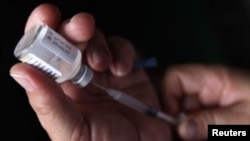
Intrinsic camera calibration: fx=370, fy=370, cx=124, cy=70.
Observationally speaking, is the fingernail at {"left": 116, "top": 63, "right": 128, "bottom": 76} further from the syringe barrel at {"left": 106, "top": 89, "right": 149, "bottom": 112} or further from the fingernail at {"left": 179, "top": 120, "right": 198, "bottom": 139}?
the fingernail at {"left": 179, "top": 120, "right": 198, "bottom": 139}

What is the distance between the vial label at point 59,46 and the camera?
0.78m

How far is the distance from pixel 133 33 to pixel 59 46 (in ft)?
2.10

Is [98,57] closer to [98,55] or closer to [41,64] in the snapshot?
[98,55]

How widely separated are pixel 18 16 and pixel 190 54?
71cm

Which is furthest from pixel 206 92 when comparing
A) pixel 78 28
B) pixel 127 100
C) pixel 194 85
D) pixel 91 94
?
pixel 78 28

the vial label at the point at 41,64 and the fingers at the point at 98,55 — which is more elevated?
the fingers at the point at 98,55

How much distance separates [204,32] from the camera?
1.54m

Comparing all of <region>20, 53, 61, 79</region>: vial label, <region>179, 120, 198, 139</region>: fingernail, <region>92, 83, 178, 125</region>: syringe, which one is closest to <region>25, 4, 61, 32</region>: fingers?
<region>20, 53, 61, 79</region>: vial label

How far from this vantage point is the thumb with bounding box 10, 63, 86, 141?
2.40 ft

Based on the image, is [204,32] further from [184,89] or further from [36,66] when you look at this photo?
[36,66]

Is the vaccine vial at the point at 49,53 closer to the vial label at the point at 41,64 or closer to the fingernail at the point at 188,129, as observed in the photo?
the vial label at the point at 41,64

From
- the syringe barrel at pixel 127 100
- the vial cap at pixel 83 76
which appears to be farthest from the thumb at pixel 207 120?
the vial cap at pixel 83 76

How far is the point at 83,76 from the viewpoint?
0.90 m

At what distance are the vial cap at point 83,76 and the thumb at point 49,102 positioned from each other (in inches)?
3.3
